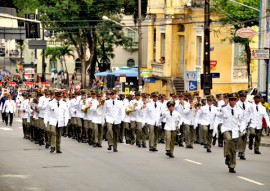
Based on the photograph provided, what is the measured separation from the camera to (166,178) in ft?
71.2

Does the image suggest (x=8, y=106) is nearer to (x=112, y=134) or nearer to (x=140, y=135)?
(x=140, y=135)

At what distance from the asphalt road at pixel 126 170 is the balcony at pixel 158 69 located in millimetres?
30814

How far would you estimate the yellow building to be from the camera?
5547cm

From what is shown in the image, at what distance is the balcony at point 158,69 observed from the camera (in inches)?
2440

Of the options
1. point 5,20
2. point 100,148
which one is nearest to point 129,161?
point 100,148

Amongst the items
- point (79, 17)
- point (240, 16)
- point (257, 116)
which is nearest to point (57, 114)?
point (257, 116)

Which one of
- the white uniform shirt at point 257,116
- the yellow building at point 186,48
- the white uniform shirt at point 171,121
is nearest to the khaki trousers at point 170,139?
the white uniform shirt at point 171,121

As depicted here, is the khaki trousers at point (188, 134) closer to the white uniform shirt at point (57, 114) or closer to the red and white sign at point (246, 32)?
the white uniform shirt at point (57, 114)

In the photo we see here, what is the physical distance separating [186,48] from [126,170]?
35.5 m

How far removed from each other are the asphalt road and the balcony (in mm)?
30814

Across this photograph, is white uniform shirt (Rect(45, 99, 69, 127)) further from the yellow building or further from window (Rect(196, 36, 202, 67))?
window (Rect(196, 36, 202, 67))

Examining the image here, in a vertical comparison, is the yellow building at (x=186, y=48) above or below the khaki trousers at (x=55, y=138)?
above

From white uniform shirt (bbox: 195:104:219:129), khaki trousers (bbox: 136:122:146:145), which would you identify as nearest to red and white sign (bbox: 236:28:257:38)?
white uniform shirt (bbox: 195:104:219:129)

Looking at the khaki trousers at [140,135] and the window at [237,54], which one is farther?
the window at [237,54]
